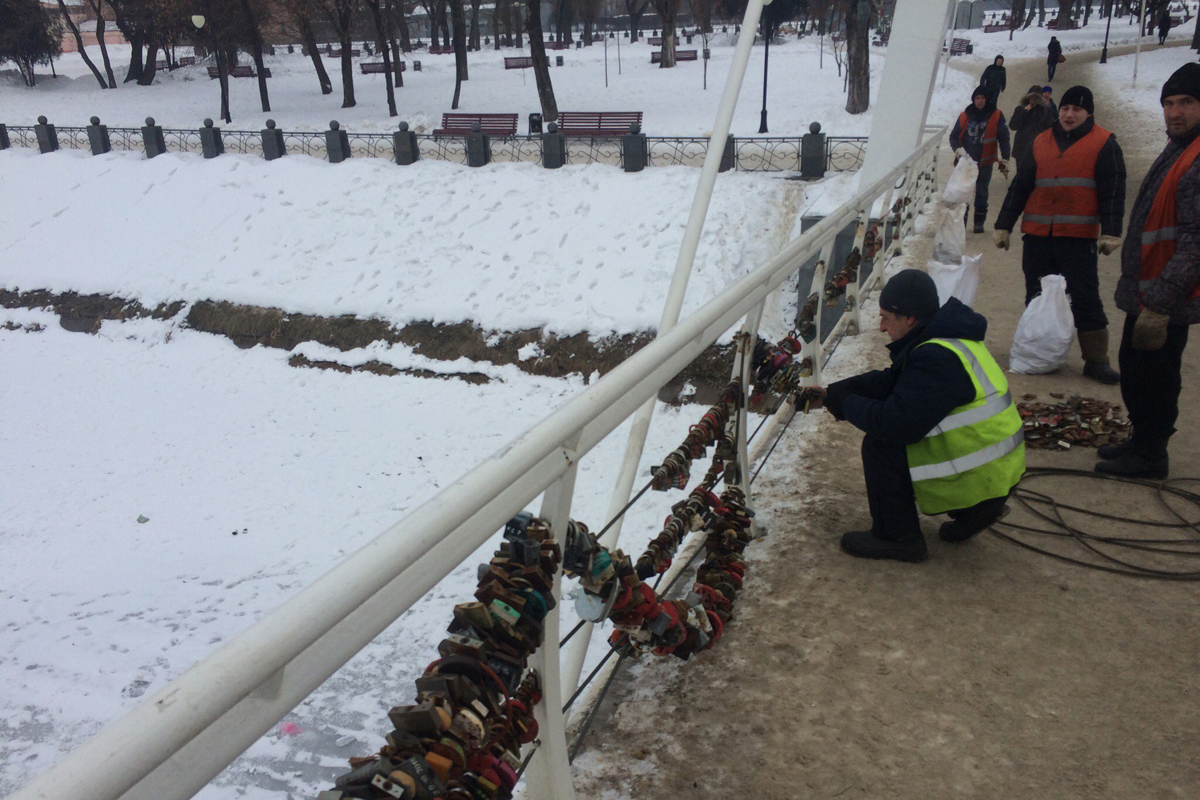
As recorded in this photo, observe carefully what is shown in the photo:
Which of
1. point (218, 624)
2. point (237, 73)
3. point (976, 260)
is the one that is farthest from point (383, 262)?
point (237, 73)

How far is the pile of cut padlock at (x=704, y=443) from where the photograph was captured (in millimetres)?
2566

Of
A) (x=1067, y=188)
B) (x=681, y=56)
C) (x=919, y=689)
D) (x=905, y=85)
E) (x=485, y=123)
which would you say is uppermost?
(x=681, y=56)

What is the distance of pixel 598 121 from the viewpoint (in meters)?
23.1

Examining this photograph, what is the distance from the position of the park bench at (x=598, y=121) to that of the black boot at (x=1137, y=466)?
19.3 metres

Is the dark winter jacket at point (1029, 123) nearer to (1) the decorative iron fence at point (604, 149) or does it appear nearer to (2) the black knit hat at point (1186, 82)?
(1) the decorative iron fence at point (604, 149)

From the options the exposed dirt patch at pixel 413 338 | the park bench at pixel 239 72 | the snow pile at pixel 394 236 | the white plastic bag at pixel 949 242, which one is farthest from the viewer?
the park bench at pixel 239 72

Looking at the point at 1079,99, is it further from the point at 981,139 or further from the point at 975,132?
the point at 975,132

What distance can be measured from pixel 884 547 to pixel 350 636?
2726mm

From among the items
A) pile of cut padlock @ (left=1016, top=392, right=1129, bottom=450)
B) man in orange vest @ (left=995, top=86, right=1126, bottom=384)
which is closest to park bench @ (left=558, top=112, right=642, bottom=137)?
man in orange vest @ (left=995, top=86, right=1126, bottom=384)

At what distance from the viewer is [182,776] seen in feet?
3.12

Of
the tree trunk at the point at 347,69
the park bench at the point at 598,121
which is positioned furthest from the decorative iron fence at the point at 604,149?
the tree trunk at the point at 347,69

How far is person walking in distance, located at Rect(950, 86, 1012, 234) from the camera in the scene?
1035 centimetres

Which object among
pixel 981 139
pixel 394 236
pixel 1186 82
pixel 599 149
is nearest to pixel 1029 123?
pixel 981 139

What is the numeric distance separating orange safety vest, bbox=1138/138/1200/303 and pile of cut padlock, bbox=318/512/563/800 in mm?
3481
